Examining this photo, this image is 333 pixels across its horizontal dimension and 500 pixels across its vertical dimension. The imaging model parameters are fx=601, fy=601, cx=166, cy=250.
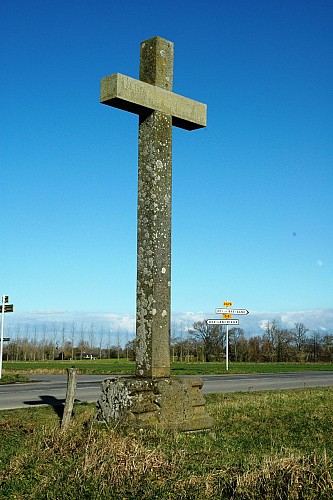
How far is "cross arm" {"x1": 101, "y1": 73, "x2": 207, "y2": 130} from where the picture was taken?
834 cm

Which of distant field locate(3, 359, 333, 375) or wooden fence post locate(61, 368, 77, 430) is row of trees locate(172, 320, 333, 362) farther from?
wooden fence post locate(61, 368, 77, 430)

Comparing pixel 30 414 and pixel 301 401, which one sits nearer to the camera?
pixel 30 414

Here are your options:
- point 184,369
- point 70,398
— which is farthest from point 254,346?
point 70,398

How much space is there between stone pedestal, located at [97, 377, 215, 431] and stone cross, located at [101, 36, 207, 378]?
290mm

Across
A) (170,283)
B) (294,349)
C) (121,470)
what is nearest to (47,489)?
(121,470)

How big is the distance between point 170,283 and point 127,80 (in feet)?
9.55

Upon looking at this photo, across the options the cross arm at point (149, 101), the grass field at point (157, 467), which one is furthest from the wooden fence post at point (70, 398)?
the cross arm at point (149, 101)

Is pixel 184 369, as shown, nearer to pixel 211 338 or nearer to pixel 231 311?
pixel 231 311

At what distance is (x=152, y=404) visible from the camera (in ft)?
25.6

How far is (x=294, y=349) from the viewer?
284ft

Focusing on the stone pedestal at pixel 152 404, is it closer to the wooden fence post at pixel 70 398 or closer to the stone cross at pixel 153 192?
the stone cross at pixel 153 192

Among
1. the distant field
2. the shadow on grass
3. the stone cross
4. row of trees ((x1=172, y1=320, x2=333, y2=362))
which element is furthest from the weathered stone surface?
row of trees ((x1=172, y1=320, x2=333, y2=362))

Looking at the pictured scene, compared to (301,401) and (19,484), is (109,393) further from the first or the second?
(301,401)

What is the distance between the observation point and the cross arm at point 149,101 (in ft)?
27.3
